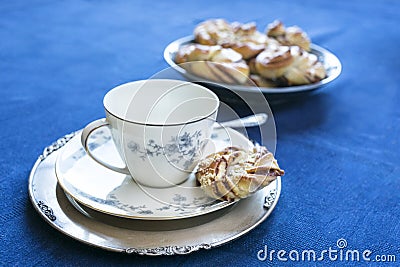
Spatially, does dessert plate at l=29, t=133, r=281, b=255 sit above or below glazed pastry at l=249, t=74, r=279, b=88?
above

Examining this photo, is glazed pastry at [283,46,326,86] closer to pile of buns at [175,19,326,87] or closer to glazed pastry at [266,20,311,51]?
pile of buns at [175,19,326,87]

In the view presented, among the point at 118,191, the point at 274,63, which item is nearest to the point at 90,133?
the point at 118,191

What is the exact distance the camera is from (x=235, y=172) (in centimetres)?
59

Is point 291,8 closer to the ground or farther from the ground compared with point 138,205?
closer to the ground

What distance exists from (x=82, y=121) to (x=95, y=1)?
73 centimetres

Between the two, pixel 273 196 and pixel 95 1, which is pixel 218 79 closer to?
pixel 273 196

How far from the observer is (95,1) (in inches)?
57.8

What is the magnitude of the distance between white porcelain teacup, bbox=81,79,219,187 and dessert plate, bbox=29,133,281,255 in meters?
0.07

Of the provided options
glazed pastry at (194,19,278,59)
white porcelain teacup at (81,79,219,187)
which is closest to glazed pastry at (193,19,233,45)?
→ glazed pastry at (194,19,278,59)

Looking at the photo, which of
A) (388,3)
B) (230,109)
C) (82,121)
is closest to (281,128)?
(230,109)

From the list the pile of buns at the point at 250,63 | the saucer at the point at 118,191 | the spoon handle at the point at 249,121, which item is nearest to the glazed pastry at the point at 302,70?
the pile of buns at the point at 250,63

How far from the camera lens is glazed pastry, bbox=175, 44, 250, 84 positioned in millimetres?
872

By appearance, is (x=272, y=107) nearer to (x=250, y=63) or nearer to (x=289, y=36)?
(x=250, y=63)

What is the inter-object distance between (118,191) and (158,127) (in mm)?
90
